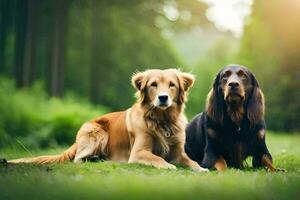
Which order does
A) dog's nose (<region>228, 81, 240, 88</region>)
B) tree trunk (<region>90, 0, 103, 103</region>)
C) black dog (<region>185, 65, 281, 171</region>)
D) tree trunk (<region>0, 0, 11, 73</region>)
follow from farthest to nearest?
tree trunk (<region>90, 0, 103, 103</region>)
tree trunk (<region>0, 0, 11, 73</region>)
black dog (<region>185, 65, 281, 171</region>)
dog's nose (<region>228, 81, 240, 88</region>)

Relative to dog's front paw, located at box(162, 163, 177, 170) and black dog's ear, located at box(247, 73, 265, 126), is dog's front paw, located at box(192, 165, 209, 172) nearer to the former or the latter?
dog's front paw, located at box(162, 163, 177, 170)

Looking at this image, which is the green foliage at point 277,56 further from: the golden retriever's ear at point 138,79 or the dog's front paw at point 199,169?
the dog's front paw at point 199,169

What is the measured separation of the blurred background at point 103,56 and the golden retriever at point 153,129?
16.8 feet

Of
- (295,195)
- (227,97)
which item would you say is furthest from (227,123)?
(295,195)

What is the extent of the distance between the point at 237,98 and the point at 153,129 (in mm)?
1299

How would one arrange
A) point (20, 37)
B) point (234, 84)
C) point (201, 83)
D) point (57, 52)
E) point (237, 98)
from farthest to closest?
point (201, 83), point (20, 37), point (57, 52), point (237, 98), point (234, 84)

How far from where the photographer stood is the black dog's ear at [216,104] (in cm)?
865

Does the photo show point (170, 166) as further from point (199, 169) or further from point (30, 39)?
point (30, 39)

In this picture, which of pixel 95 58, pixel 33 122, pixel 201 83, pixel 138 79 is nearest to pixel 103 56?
pixel 95 58

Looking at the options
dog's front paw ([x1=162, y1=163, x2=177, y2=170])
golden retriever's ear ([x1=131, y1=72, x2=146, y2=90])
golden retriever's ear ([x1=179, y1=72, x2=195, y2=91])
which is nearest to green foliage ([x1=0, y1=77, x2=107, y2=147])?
golden retriever's ear ([x1=131, y1=72, x2=146, y2=90])

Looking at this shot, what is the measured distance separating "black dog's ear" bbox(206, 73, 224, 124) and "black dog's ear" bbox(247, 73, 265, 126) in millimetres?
373

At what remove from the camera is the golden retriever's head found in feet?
28.2

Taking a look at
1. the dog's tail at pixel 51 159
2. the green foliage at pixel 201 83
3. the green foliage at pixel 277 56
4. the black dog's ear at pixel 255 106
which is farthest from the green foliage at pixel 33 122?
the green foliage at pixel 277 56

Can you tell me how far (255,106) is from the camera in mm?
8555
